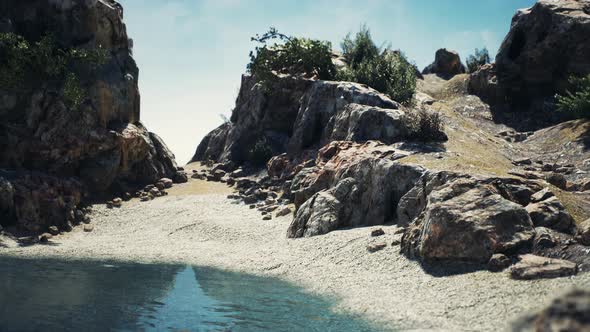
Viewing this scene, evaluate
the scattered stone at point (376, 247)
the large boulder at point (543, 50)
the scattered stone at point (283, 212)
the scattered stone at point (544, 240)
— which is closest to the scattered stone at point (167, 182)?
the scattered stone at point (283, 212)

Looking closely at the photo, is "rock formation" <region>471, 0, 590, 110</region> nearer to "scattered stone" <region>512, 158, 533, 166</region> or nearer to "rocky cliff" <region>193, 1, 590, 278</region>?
"rocky cliff" <region>193, 1, 590, 278</region>

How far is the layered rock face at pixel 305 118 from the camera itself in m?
38.0

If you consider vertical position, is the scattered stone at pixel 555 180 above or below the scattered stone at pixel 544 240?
above

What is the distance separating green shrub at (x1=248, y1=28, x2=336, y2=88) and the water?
3107 centimetres

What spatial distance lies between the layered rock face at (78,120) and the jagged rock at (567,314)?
37025 millimetres

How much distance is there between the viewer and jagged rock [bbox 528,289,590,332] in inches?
246

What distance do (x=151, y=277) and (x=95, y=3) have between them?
111 ft

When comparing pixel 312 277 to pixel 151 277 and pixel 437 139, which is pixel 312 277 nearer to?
pixel 151 277

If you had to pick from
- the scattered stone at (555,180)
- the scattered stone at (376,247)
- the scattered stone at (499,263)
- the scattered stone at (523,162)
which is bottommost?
the scattered stone at (376,247)

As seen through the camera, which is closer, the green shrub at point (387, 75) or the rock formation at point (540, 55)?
the green shrub at point (387, 75)

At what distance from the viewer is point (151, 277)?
24250mm

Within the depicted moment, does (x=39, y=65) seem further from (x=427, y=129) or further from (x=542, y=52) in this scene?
(x=542, y=52)

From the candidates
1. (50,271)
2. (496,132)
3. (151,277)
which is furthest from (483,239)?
(496,132)

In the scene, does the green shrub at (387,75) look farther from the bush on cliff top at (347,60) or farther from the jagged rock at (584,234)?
the jagged rock at (584,234)
